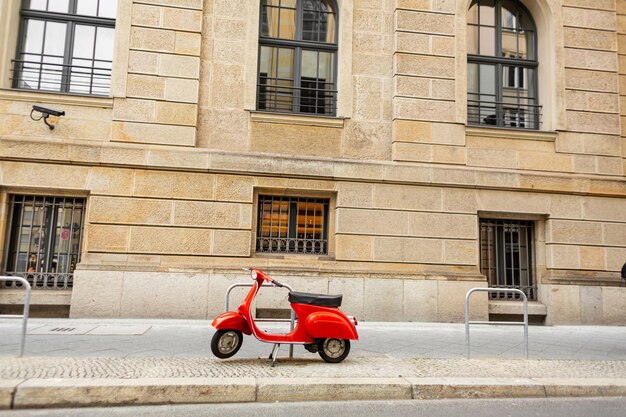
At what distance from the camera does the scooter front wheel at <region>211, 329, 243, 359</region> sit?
5.73m

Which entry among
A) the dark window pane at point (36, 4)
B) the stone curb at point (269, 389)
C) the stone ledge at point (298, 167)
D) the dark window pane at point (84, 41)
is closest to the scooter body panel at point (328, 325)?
the stone curb at point (269, 389)

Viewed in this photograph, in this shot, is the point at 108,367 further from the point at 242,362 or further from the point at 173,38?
the point at 173,38

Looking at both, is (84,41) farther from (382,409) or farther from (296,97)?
(382,409)

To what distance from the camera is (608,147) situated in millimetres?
11062

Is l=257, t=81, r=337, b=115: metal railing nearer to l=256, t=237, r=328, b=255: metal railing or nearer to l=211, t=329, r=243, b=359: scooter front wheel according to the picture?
l=256, t=237, r=328, b=255: metal railing

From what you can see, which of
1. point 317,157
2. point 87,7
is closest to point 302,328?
point 317,157

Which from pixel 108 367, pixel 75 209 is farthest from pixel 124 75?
pixel 108 367

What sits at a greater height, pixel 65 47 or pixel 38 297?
pixel 65 47

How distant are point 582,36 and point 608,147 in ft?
9.12

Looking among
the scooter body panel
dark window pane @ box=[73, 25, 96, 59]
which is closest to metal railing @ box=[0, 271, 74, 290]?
dark window pane @ box=[73, 25, 96, 59]

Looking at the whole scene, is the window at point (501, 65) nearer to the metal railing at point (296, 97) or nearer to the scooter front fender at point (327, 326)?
the metal railing at point (296, 97)

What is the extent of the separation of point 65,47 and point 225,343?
7996 mm

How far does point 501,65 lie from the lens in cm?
1156

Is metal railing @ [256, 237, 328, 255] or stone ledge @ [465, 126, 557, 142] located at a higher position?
stone ledge @ [465, 126, 557, 142]
